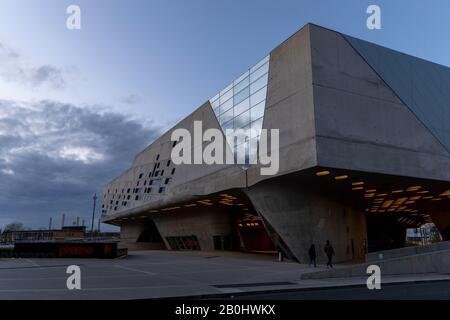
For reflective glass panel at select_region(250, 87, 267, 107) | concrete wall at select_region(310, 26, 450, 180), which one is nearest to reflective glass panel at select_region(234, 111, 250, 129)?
reflective glass panel at select_region(250, 87, 267, 107)

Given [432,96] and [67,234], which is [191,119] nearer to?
[432,96]

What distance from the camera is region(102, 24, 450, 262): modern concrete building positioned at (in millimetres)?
23250

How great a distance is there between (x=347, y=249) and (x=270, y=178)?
30.6 ft

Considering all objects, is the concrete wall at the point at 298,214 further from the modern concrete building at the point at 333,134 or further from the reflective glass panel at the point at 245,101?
the reflective glass panel at the point at 245,101

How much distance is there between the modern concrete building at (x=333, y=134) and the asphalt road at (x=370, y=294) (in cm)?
845

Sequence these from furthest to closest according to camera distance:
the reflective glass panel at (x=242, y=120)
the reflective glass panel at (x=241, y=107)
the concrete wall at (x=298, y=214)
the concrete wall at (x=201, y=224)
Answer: the concrete wall at (x=201, y=224) < the reflective glass panel at (x=241, y=107) < the reflective glass panel at (x=242, y=120) < the concrete wall at (x=298, y=214)

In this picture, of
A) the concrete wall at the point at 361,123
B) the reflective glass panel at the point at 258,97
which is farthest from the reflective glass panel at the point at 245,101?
the concrete wall at the point at 361,123

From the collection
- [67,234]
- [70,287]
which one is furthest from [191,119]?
[67,234]

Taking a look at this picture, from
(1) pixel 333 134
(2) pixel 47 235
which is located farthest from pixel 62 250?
(2) pixel 47 235

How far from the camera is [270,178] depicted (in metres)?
25.3

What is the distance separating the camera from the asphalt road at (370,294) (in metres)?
11.8

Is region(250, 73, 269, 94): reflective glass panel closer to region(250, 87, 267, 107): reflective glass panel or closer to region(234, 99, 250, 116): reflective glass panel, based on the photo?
region(250, 87, 267, 107): reflective glass panel

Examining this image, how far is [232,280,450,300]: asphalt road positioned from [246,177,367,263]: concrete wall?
11.9 metres
